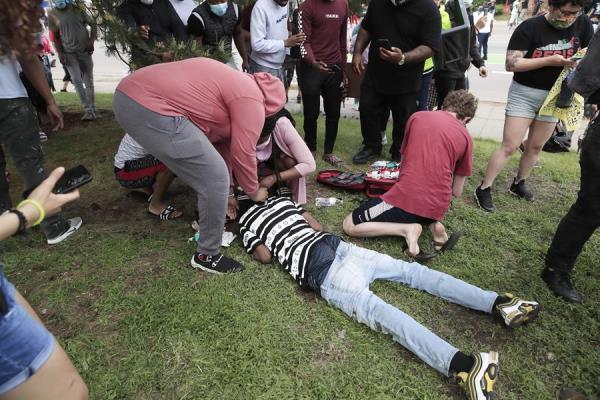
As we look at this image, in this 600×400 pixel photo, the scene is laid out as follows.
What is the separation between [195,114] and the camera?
2145 millimetres

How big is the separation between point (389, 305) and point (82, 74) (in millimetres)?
5357

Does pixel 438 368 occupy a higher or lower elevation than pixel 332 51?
lower

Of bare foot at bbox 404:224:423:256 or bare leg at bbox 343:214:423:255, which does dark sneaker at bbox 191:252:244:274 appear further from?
bare foot at bbox 404:224:423:256

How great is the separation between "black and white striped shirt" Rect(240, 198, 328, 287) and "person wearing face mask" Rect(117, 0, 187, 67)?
5.71 ft

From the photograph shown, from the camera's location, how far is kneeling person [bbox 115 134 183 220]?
10.1 feet

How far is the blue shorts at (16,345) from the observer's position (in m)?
1.08

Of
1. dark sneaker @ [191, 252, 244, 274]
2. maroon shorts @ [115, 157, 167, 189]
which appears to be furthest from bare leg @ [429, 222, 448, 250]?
maroon shorts @ [115, 157, 167, 189]

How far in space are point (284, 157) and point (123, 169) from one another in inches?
49.6

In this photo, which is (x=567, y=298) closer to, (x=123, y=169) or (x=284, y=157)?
(x=284, y=157)

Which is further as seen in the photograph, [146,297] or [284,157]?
[284,157]

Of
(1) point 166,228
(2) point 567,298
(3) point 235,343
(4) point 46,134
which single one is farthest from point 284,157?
(4) point 46,134

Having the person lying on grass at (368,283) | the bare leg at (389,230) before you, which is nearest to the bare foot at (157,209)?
the person lying on grass at (368,283)

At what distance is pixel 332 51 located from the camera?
413 centimetres

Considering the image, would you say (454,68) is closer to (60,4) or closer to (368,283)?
(368,283)
